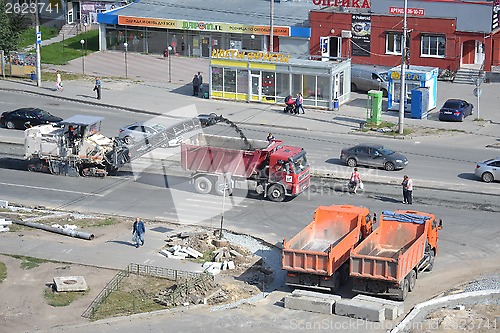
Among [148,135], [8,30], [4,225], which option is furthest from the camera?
[8,30]

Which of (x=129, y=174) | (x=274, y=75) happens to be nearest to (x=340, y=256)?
(x=129, y=174)

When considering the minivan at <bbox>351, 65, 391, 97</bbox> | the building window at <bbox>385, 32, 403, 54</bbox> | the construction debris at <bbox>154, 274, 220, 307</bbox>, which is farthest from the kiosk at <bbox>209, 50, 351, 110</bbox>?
the construction debris at <bbox>154, 274, 220, 307</bbox>

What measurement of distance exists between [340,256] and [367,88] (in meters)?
35.5

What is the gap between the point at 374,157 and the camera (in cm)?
5056

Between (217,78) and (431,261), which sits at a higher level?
(217,78)

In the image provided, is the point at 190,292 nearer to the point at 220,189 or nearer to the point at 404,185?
the point at 220,189

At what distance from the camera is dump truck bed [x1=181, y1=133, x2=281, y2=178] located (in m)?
45.4

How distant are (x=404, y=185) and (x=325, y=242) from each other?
877 cm

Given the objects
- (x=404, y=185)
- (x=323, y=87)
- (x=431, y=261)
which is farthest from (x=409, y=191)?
(x=323, y=87)

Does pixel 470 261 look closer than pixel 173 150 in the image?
Yes

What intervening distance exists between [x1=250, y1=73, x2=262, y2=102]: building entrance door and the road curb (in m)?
33.1

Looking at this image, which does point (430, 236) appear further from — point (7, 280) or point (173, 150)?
point (173, 150)

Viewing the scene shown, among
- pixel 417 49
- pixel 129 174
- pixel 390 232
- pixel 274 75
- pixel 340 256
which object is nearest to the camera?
pixel 340 256

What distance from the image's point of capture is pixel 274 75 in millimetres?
64750
